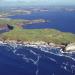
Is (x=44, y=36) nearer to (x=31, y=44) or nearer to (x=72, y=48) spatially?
(x=31, y=44)

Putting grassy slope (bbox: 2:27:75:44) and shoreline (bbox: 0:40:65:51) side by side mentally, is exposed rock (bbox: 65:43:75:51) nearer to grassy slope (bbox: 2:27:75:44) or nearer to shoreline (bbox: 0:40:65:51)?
shoreline (bbox: 0:40:65:51)

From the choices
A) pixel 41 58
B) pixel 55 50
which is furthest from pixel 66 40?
pixel 41 58

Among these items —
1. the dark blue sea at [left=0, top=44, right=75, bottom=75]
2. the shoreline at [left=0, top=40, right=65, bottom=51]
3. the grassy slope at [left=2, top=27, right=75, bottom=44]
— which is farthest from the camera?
the grassy slope at [left=2, top=27, right=75, bottom=44]

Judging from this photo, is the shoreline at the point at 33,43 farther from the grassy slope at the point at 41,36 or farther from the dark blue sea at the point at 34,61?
the dark blue sea at the point at 34,61

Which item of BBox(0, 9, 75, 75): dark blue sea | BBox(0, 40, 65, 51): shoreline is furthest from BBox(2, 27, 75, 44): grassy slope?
BBox(0, 9, 75, 75): dark blue sea

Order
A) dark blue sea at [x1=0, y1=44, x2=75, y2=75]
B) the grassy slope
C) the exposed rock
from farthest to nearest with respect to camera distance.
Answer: the grassy slope
the exposed rock
dark blue sea at [x1=0, y1=44, x2=75, y2=75]

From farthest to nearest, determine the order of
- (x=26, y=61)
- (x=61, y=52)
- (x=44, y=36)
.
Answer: (x=44, y=36) < (x=61, y=52) < (x=26, y=61)

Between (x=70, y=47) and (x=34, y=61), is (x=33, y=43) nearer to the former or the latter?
(x=70, y=47)

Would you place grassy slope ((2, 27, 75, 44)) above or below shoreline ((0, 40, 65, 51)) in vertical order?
→ above
